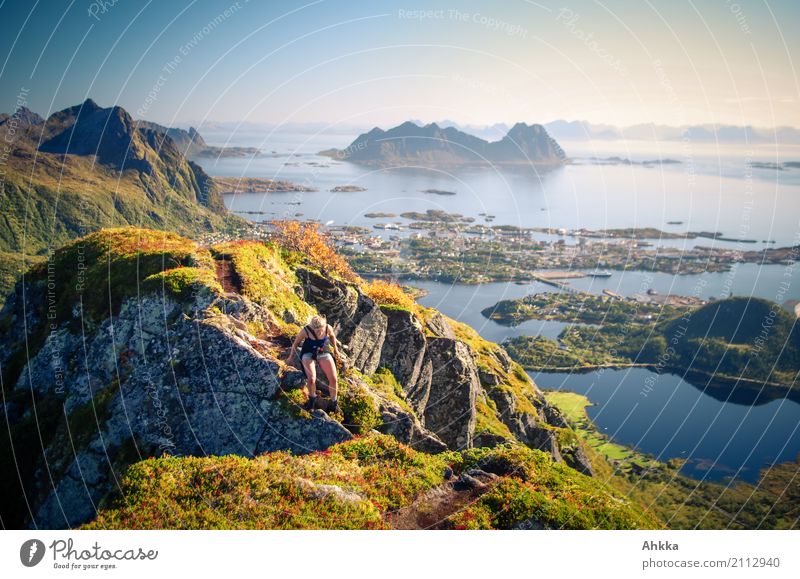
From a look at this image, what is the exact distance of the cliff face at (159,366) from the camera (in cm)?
1361

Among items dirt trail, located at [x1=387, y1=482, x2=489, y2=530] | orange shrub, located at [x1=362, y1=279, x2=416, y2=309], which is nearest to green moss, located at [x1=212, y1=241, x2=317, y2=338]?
orange shrub, located at [x1=362, y1=279, x2=416, y2=309]

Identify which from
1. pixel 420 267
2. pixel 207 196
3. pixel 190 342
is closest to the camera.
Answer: pixel 190 342

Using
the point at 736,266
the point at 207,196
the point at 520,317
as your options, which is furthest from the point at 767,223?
the point at 207,196

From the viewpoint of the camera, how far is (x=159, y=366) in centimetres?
1473

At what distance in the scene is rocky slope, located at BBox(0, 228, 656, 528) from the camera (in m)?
13.5

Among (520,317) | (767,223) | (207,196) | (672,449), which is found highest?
(207,196)

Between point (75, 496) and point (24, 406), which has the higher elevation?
point (24, 406)

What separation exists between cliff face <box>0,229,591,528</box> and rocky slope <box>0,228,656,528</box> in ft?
0.14

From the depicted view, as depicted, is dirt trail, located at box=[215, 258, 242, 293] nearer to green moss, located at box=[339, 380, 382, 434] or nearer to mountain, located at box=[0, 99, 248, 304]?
green moss, located at box=[339, 380, 382, 434]

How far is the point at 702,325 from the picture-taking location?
152m

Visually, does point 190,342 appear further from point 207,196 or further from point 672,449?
point 207,196

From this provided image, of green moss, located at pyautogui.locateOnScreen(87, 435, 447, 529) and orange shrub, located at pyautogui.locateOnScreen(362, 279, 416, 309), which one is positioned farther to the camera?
orange shrub, located at pyautogui.locateOnScreen(362, 279, 416, 309)

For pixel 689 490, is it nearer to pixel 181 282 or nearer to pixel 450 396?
pixel 450 396

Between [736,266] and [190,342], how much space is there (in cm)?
20350
